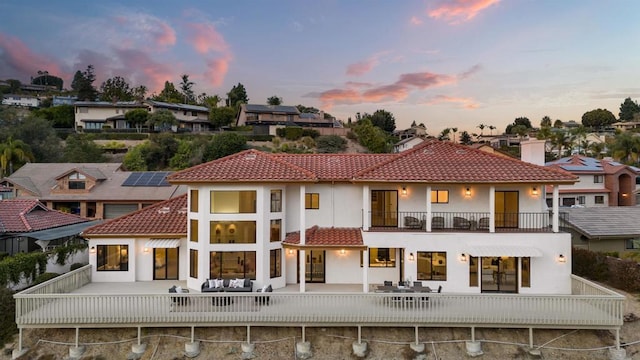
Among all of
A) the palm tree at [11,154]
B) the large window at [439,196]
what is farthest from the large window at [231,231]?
the palm tree at [11,154]

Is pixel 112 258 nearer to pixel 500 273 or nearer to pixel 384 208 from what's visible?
pixel 384 208

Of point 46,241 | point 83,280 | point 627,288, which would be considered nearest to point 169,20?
point 46,241

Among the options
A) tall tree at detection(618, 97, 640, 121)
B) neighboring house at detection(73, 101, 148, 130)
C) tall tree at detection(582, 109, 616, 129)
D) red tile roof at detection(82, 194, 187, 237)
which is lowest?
red tile roof at detection(82, 194, 187, 237)

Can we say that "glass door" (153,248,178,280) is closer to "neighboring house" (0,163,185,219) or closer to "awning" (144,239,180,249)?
"awning" (144,239,180,249)

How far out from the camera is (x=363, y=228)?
696 inches

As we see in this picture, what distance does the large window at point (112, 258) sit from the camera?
1880cm

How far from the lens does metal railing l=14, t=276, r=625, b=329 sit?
13.7 metres

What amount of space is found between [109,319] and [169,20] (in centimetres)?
3233

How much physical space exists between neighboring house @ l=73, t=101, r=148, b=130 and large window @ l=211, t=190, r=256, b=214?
6688 centimetres

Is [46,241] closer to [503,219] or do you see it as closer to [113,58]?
[503,219]

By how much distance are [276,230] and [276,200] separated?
144cm

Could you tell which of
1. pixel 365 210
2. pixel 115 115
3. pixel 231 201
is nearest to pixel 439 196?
pixel 365 210

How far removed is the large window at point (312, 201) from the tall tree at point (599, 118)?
142216 mm

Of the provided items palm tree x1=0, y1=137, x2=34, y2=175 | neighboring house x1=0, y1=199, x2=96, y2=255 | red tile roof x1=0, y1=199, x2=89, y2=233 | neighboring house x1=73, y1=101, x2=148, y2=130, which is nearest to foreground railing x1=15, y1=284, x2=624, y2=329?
neighboring house x1=0, y1=199, x2=96, y2=255
